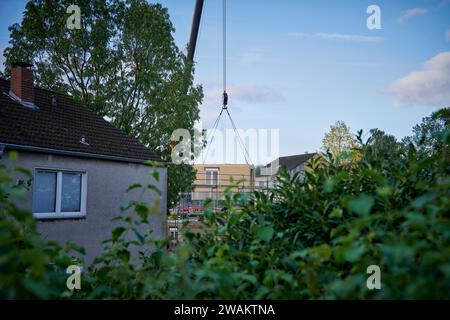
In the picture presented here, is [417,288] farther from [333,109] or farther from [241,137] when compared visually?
[241,137]

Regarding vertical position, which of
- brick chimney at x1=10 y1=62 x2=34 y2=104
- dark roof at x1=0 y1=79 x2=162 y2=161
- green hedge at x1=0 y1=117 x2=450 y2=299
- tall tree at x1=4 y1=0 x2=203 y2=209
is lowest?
green hedge at x1=0 y1=117 x2=450 y2=299

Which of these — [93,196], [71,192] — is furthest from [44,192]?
[93,196]

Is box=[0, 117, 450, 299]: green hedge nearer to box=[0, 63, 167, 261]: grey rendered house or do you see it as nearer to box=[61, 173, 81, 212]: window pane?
box=[0, 63, 167, 261]: grey rendered house

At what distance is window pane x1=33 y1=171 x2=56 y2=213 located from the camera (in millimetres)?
9766

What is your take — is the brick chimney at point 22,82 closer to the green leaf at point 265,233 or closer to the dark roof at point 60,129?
the dark roof at point 60,129

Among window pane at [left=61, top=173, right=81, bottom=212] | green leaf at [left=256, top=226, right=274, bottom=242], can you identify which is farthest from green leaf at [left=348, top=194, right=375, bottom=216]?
window pane at [left=61, top=173, right=81, bottom=212]

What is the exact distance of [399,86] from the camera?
453 inches

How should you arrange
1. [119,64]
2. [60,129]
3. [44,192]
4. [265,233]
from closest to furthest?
1. [265,233]
2. [44,192]
3. [60,129]
4. [119,64]

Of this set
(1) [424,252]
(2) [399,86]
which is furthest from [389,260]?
(2) [399,86]

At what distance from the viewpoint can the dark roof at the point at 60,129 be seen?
396 inches

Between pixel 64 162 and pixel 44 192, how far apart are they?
0.95 m

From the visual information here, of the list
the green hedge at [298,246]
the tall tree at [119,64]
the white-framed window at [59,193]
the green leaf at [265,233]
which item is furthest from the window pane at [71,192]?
the green leaf at [265,233]

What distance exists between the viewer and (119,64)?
1756cm

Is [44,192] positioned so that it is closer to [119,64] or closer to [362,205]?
[119,64]
